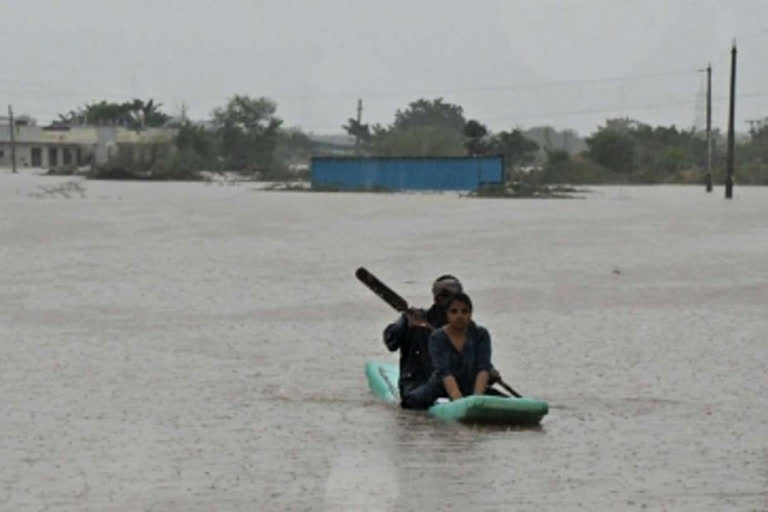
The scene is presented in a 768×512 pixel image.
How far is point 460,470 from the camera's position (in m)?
9.05

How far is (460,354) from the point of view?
421 inches

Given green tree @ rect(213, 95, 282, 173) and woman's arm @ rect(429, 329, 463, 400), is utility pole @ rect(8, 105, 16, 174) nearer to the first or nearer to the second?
green tree @ rect(213, 95, 282, 173)

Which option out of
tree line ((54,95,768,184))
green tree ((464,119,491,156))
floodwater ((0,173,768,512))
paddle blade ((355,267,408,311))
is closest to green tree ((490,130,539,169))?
tree line ((54,95,768,184))

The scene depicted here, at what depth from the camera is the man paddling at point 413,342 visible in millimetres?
11094

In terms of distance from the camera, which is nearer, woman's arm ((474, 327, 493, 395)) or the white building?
woman's arm ((474, 327, 493, 395))

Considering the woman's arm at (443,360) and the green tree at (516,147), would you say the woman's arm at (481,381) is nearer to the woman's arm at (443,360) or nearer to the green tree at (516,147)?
→ the woman's arm at (443,360)

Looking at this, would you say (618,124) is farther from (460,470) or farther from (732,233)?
(460,470)

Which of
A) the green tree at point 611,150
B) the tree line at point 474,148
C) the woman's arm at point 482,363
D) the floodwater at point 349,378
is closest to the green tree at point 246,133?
the tree line at point 474,148

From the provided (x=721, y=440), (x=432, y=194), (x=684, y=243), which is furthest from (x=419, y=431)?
(x=432, y=194)

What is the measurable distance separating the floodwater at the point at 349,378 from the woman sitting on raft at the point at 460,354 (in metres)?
0.31

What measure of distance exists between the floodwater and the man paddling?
25 centimetres

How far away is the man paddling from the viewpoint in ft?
36.4

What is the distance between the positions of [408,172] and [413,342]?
63007 millimetres

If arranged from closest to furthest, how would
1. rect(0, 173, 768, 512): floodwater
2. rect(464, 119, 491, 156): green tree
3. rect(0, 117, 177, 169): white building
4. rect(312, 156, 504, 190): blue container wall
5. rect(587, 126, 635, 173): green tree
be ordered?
rect(0, 173, 768, 512): floodwater, rect(312, 156, 504, 190): blue container wall, rect(464, 119, 491, 156): green tree, rect(587, 126, 635, 173): green tree, rect(0, 117, 177, 169): white building
